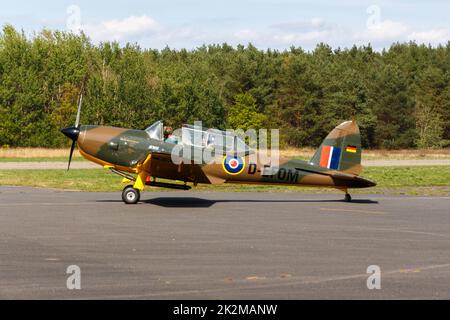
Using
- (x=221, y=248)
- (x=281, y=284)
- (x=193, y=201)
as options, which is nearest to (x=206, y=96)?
(x=193, y=201)

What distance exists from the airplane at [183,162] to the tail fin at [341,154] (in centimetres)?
24

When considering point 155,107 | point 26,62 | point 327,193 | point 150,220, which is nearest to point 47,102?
point 26,62

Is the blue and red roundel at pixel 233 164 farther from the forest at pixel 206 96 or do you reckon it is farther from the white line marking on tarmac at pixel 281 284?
the forest at pixel 206 96

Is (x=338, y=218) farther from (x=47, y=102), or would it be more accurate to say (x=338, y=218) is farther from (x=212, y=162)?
(x=47, y=102)

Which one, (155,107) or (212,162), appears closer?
(212,162)

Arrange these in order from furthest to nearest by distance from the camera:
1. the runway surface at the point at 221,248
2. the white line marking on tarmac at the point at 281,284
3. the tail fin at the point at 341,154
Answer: the tail fin at the point at 341,154 < the runway surface at the point at 221,248 < the white line marking on tarmac at the point at 281,284

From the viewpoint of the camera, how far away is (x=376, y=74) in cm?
8906

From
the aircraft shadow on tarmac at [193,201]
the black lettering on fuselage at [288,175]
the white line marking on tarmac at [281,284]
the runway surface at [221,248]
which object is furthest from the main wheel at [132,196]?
the white line marking on tarmac at [281,284]

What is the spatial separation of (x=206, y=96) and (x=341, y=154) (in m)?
50.8

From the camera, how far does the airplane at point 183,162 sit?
65.5 feet

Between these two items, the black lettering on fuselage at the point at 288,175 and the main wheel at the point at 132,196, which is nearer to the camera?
the main wheel at the point at 132,196

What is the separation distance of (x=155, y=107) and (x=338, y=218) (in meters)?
50.0

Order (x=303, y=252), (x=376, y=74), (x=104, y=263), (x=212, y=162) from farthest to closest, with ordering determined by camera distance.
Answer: (x=376, y=74)
(x=212, y=162)
(x=303, y=252)
(x=104, y=263)
